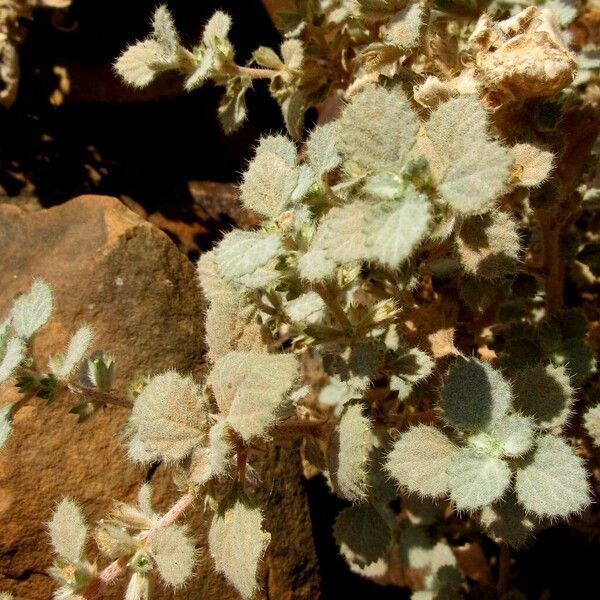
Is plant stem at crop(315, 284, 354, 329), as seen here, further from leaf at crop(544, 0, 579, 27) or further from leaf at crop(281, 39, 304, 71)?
leaf at crop(544, 0, 579, 27)

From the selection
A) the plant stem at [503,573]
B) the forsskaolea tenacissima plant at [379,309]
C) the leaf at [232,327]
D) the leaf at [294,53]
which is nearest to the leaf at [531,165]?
the forsskaolea tenacissima plant at [379,309]

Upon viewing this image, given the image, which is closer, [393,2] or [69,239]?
[393,2]

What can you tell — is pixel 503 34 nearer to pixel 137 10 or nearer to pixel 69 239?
pixel 69 239

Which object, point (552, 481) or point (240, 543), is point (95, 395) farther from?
point (552, 481)

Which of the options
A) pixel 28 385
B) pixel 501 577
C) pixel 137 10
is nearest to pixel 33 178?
pixel 137 10

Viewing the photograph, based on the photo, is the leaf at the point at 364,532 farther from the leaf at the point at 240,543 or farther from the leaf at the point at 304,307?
the leaf at the point at 304,307

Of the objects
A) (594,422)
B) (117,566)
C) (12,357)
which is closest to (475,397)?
(594,422)

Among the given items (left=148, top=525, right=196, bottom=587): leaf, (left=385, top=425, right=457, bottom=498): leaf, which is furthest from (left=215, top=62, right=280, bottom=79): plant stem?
(left=148, top=525, right=196, bottom=587): leaf
